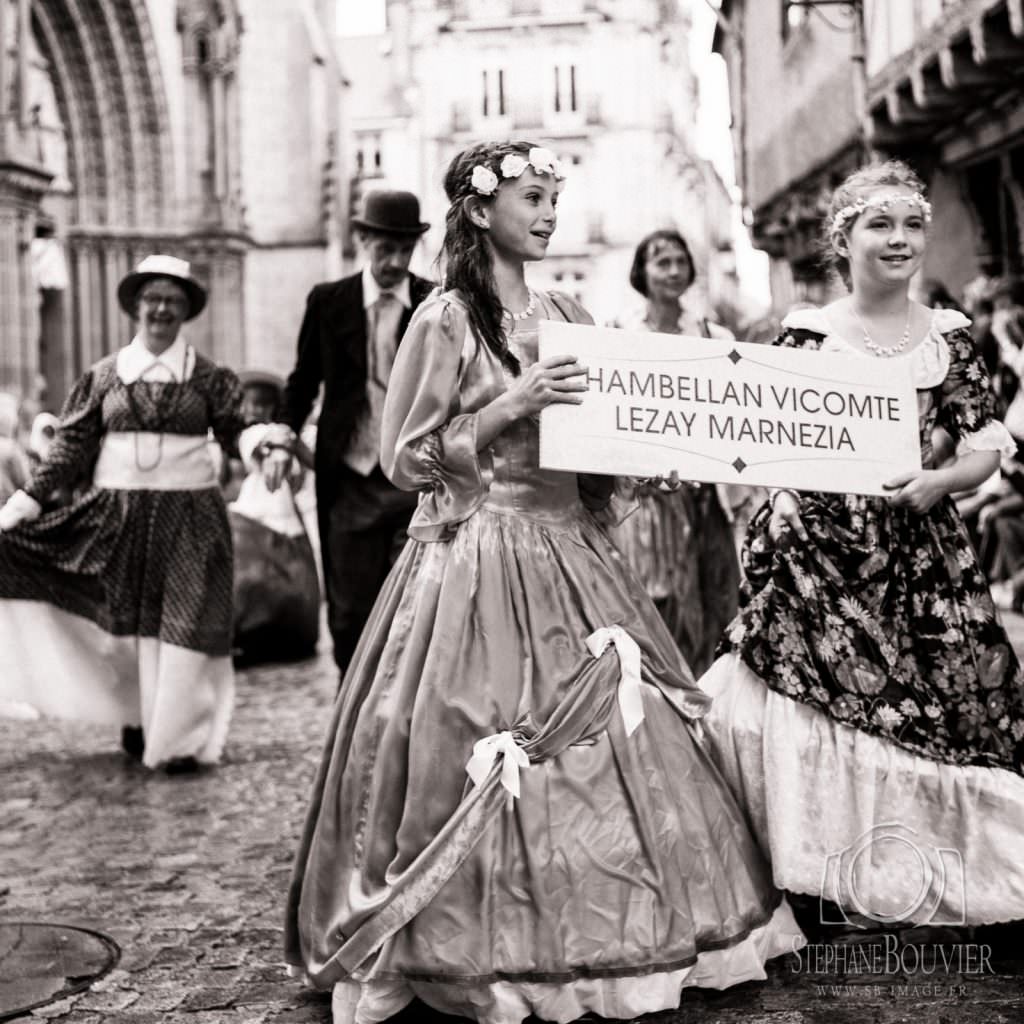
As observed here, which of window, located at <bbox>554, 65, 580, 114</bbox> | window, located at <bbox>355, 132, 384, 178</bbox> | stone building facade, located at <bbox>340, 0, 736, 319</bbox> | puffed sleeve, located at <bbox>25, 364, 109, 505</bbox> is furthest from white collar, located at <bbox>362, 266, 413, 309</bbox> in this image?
window, located at <bbox>554, 65, 580, 114</bbox>

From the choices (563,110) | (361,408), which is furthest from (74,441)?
(563,110)

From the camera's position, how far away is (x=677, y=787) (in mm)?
3607

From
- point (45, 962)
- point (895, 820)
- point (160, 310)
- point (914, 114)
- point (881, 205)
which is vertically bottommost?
point (45, 962)

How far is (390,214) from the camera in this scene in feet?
19.5

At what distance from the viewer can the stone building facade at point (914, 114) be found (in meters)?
11.1

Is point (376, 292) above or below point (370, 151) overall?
below

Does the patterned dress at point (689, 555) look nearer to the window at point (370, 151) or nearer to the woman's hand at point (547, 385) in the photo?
the woman's hand at point (547, 385)

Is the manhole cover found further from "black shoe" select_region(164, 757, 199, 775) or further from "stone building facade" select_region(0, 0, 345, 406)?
"stone building facade" select_region(0, 0, 345, 406)

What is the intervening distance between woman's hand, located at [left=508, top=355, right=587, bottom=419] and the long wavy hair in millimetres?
193

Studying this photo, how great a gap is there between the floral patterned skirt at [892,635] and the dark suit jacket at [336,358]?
7.70 feet

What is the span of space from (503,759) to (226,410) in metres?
3.87

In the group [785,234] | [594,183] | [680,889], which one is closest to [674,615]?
[680,889]

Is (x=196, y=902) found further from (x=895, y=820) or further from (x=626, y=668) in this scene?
(x=895, y=820)

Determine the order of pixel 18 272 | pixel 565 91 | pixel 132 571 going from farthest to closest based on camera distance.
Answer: pixel 565 91 < pixel 18 272 < pixel 132 571
